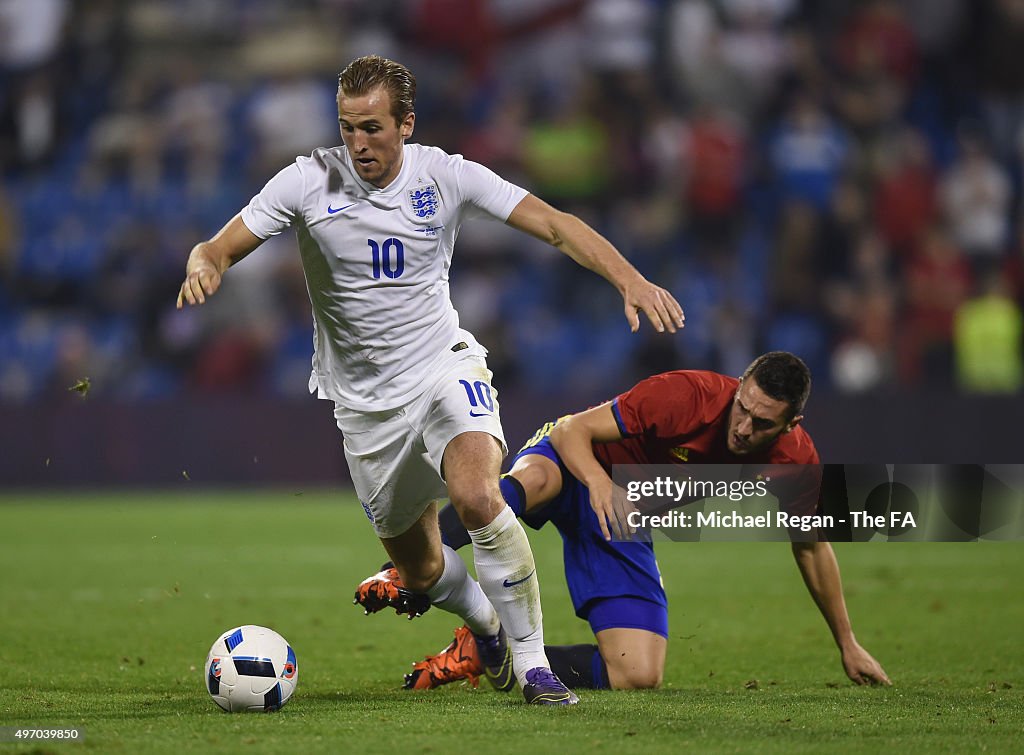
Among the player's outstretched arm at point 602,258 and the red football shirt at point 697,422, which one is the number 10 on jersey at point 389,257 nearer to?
the player's outstretched arm at point 602,258

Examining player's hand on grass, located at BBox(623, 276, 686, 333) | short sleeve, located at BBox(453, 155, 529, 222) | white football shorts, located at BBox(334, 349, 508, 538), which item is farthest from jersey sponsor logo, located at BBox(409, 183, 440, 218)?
player's hand on grass, located at BBox(623, 276, 686, 333)

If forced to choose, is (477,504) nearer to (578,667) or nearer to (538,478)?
(538,478)

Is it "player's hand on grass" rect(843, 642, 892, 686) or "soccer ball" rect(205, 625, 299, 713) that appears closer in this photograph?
"soccer ball" rect(205, 625, 299, 713)

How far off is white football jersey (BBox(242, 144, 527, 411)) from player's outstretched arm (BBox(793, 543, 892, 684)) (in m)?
1.61

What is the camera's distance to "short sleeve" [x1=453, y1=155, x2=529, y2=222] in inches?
210

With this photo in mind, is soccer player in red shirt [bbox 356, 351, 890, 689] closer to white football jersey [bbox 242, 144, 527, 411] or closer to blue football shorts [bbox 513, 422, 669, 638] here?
blue football shorts [bbox 513, 422, 669, 638]

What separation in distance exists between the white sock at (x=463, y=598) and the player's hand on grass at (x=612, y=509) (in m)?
0.56

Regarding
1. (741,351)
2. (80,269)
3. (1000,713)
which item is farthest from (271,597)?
(80,269)

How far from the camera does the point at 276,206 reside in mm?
5230

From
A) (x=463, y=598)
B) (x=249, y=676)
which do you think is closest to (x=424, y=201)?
(x=463, y=598)

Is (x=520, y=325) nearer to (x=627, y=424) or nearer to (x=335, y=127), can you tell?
(x=335, y=127)

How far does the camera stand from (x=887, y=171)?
49.6 ft

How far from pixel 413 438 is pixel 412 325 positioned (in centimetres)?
42

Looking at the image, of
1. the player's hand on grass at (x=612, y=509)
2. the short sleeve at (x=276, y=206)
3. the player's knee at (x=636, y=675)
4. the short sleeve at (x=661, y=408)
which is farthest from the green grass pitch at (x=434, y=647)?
the short sleeve at (x=276, y=206)
